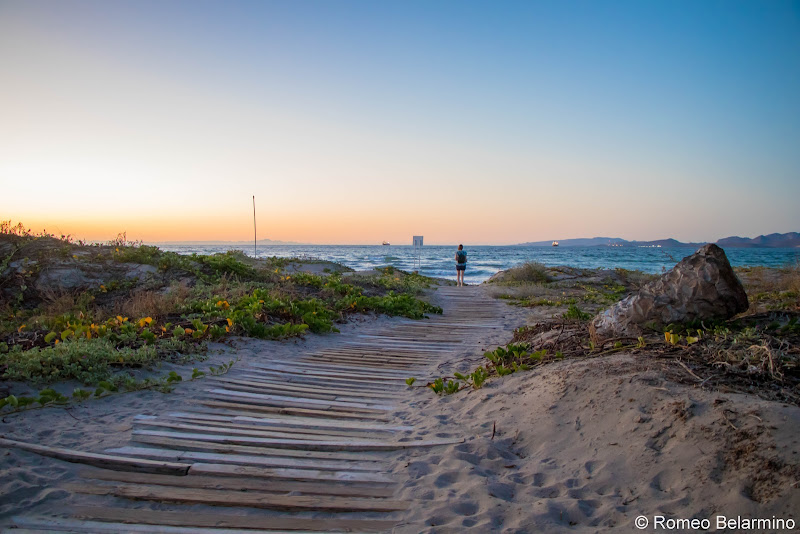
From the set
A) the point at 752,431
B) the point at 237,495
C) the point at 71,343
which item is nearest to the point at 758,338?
the point at 752,431

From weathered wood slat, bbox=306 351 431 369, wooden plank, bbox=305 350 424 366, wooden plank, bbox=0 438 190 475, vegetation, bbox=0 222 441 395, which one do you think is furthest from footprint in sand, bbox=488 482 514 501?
vegetation, bbox=0 222 441 395

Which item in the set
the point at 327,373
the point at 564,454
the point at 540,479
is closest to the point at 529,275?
the point at 327,373

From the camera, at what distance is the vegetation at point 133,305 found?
4902 millimetres

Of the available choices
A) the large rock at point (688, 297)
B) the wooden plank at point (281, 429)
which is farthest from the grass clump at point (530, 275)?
the wooden plank at point (281, 429)

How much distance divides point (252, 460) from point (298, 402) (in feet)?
4.03

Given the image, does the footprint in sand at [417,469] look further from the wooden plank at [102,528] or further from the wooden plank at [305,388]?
the wooden plank at [305,388]

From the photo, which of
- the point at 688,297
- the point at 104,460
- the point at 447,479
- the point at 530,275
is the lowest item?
the point at 447,479

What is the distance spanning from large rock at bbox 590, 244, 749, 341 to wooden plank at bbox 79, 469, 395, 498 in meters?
3.13

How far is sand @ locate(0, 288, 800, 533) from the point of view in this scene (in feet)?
8.27

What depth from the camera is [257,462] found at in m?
3.18

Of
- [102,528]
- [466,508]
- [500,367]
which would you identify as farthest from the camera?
[500,367]

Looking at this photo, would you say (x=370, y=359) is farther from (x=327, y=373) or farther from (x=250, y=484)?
(x=250, y=484)

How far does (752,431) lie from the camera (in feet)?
9.05

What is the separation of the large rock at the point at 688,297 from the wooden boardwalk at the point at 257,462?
7.77 ft
